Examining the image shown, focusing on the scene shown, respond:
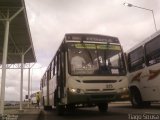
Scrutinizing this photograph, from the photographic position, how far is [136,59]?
1622 cm

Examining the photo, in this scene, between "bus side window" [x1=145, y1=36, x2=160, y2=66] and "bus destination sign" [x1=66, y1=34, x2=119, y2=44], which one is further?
"bus side window" [x1=145, y1=36, x2=160, y2=66]

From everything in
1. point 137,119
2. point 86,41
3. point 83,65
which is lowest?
point 137,119

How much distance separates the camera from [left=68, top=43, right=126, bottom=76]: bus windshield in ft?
39.6

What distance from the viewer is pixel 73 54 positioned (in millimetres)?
12312

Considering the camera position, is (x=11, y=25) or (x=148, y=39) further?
(x=11, y=25)

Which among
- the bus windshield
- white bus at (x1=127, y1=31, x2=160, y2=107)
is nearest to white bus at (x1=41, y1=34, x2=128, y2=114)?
the bus windshield

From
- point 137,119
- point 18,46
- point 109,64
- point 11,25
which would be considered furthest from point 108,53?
point 18,46

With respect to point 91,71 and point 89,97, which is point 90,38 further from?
point 89,97

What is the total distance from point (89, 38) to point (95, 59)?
3.78 feet

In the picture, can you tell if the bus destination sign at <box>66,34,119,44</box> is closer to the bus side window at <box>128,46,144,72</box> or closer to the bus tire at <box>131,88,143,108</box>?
the bus side window at <box>128,46,144,72</box>

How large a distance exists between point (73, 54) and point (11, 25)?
8.26 meters

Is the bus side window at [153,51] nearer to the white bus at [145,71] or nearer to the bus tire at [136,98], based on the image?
the white bus at [145,71]

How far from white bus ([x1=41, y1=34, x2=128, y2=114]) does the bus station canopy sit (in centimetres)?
460

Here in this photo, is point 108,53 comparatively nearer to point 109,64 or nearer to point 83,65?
point 109,64
